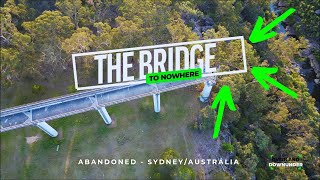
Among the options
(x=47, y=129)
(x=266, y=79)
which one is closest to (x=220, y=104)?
(x=266, y=79)

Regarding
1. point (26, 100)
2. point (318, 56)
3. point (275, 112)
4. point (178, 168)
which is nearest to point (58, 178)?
point (26, 100)

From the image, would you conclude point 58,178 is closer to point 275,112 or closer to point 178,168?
point 178,168

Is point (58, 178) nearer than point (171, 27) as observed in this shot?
Yes

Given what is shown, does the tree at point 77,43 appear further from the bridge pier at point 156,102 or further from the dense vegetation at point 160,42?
the bridge pier at point 156,102

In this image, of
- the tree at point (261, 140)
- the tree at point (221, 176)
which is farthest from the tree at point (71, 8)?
the tree at point (261, 140)

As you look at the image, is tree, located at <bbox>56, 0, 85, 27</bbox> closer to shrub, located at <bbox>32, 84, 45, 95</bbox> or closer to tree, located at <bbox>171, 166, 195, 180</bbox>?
shrub, located at <bbox>32, 84, 45, 95</bbox>

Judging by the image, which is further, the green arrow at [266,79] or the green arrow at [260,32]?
the green arrow at [260,32]
